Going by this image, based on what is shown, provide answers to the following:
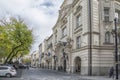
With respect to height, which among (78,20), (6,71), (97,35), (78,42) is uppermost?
(78,20)

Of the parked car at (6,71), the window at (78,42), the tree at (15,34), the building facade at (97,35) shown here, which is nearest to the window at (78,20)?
the building facade at (97,35)

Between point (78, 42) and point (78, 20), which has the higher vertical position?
point (78, 20)

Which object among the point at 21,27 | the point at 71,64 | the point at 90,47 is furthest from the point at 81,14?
the point at 21,27

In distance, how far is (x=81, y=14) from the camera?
46375 millimetres

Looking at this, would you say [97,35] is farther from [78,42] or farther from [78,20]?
[78,20]

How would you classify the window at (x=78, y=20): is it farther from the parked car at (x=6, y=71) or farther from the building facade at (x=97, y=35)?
the parked car at (x=6, y=71)

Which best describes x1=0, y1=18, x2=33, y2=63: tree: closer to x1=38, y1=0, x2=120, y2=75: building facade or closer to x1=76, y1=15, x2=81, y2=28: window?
x1=76, y1=15, x2=81, y2=28: window

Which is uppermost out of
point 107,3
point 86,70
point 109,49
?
point 107,3

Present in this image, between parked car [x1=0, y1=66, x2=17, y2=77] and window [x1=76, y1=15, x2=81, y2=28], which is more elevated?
window [x1=76, y1=15, x2=81, y2=28]

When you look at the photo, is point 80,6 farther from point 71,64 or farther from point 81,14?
point 71,64

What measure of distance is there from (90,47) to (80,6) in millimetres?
8792

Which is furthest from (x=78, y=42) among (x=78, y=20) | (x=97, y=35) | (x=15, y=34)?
(x=15, y=34)

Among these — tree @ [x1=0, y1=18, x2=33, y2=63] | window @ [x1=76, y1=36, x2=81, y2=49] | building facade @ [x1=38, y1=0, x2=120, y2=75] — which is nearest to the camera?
building facade @ [x1=38, y1=0, x2=120, y2=75]

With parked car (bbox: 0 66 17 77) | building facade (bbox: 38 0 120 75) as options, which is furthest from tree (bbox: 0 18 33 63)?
parked car (bbox: 0 66 17 77)
